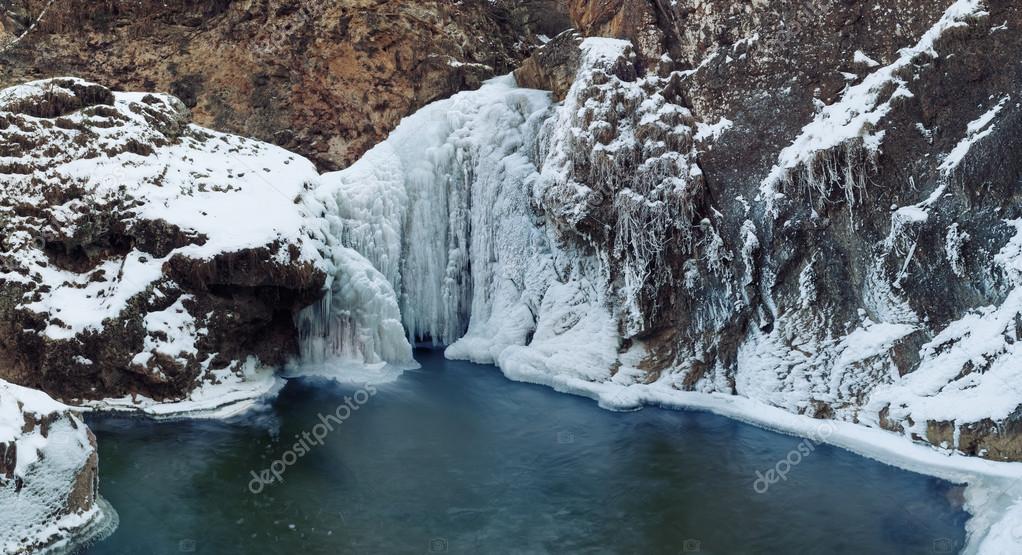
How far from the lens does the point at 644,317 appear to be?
12586mm

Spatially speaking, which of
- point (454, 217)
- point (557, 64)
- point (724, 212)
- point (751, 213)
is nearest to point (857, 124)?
point (751, 213)

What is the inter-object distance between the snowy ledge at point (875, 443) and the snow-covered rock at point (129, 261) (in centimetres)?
465

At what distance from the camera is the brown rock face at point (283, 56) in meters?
18.4

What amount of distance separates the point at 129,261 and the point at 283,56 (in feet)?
29.9

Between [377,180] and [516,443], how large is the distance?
7383 millimetres

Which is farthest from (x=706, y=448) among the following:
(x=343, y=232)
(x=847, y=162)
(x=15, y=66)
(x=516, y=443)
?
(x=15, y=66)

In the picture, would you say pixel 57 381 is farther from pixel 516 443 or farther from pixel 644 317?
pixel 644 317

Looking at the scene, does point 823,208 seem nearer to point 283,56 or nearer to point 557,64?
point 557,64

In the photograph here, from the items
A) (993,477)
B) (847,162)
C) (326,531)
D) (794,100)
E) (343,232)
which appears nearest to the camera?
(326,531)

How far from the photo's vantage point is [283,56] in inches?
750
